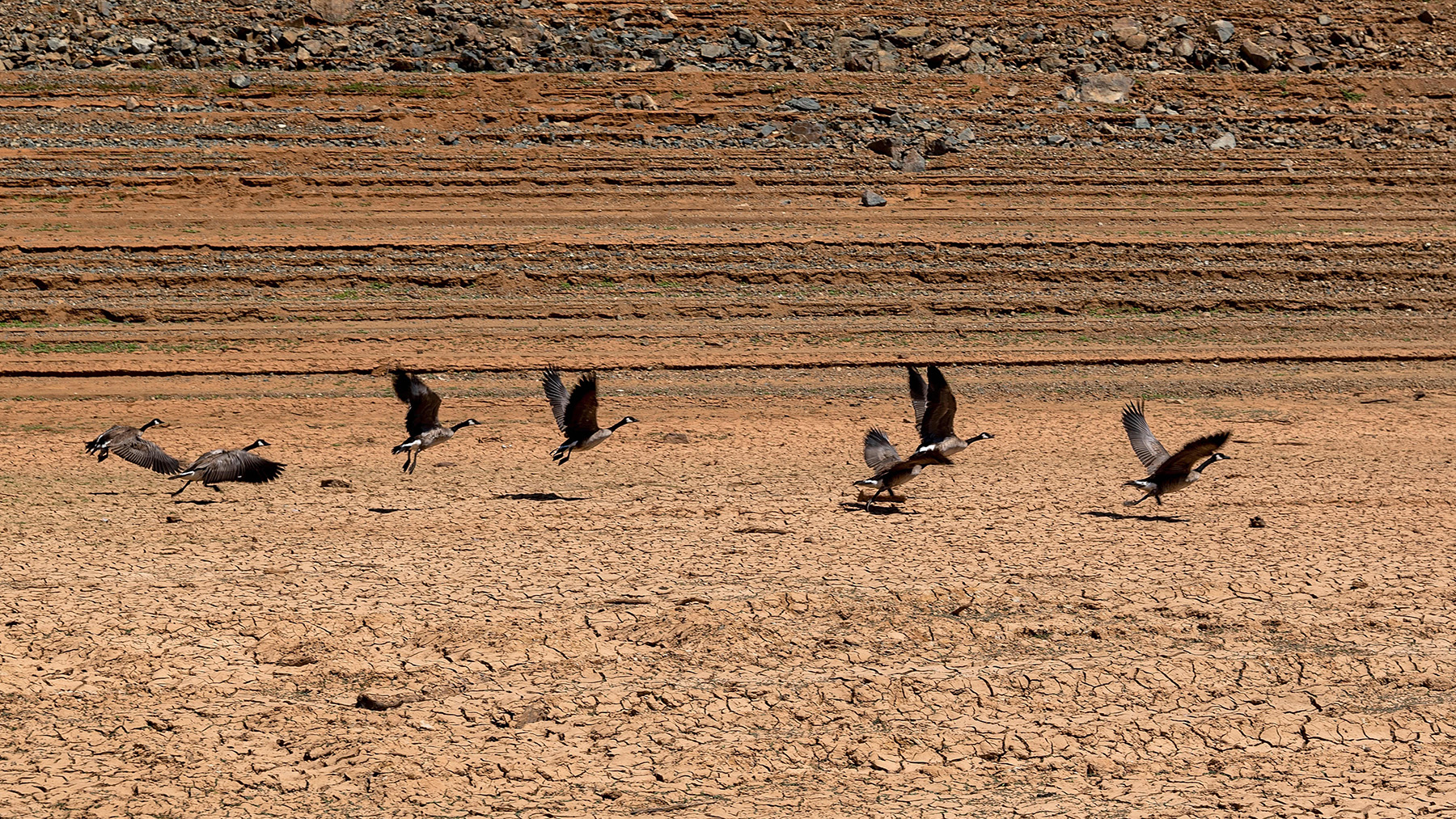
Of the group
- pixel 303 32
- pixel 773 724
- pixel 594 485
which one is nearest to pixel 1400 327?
pixel 594 485

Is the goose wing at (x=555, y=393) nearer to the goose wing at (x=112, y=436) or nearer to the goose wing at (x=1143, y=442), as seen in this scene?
the goose wing at (x=112, y=436)

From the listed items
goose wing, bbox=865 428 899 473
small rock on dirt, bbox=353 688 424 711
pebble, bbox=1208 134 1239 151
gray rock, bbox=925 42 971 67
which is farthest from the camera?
gray rock, bbox=925 42 971 67

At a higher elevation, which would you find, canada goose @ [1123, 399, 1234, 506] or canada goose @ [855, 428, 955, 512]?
canada goose @ [1123, 399, 1234, 506]

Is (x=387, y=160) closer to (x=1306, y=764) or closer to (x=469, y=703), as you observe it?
(x=469, y=703)

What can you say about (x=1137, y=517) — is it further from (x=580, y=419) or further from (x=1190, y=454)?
(x=580, y=419)

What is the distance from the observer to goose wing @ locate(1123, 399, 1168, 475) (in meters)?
12.9

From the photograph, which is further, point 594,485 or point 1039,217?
point 1039,217

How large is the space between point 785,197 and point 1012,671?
50.2 ft

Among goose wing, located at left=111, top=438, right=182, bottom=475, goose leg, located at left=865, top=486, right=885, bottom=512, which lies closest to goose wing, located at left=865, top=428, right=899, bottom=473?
goose leg, located at left=865, top=486, right=885, bottom=512

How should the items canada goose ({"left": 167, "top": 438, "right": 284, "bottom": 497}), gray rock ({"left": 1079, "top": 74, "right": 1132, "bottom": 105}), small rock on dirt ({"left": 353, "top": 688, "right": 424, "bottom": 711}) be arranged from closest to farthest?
small rock on dirt ({"left": 353, "top": 688, "right": 424, "bottom": 711}) → canada goose ({"left": 167, "top": 438, "right": 284, "bottom": 497}) → gray rock ({"left": 1079, "top": 74, "right": 1132, "bottom": 105})

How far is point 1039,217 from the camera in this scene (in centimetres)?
2325

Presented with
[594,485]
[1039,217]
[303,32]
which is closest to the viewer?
[594,485]

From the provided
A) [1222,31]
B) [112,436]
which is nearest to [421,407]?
[112,436]

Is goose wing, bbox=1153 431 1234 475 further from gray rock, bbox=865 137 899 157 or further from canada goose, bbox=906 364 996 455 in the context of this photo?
gray rock, bbox=865 137 899 157
